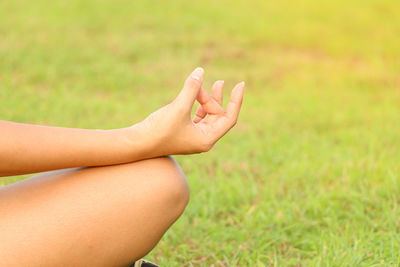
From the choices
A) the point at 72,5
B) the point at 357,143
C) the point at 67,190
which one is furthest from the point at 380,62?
the point at 67,190

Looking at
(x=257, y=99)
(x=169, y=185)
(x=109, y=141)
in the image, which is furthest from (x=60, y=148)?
(x=257, y=99)

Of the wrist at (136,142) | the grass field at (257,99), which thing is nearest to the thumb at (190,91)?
the wrist at (136,142)

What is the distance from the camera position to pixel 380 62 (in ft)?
19.2

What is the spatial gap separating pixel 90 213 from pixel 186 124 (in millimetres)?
357

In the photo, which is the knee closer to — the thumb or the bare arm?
the bare arm

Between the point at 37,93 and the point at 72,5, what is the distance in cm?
314

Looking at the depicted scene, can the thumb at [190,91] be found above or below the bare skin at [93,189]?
above

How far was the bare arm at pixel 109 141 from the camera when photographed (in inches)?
46.8

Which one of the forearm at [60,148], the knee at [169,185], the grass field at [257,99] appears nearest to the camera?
the forearm at [60,148]

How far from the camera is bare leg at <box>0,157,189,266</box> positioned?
118cm

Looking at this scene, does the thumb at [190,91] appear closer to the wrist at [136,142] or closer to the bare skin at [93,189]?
the bare skin at [93,189]

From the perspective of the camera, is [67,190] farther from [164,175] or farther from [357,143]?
[357,143]

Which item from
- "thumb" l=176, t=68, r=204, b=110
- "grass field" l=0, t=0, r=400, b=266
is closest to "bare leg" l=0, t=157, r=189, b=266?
"thumb" l=176, t=68, r=204, b=110

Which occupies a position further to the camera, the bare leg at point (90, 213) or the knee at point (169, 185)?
the knee at point (169, 185)
